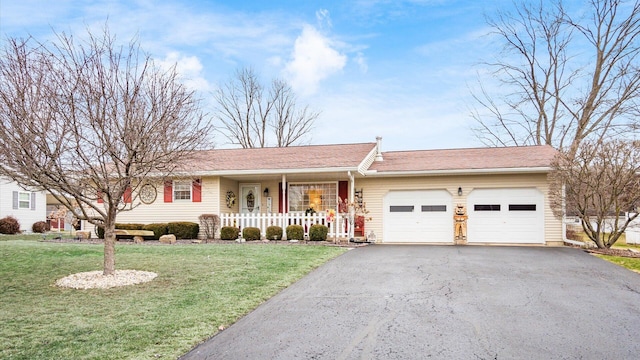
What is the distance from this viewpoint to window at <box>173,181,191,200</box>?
16602 mm

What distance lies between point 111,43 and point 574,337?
27.9ft

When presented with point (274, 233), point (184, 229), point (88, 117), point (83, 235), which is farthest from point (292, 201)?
point (88, 117)

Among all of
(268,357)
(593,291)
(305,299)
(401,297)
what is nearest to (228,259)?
(305,299)

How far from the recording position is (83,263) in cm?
948

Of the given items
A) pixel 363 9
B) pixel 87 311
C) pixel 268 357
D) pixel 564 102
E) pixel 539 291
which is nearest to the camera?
pixel 268 357

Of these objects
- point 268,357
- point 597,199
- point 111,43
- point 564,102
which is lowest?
point 268,357

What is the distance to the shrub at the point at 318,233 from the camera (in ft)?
47.6

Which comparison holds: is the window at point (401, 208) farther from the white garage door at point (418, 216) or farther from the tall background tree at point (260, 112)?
the tall background tree at point (260, 112)

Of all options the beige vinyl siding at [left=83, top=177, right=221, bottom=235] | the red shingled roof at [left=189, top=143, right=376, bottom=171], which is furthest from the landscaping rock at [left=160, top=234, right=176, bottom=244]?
the red shingled roof at [left=189, top=143, right=376, bottom=171]

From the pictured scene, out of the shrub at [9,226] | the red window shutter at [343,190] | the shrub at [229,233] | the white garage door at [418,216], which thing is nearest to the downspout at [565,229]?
the white garage door at [418,216]

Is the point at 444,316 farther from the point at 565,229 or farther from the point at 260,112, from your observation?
the point at 260,112

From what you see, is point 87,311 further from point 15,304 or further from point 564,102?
point 564,102

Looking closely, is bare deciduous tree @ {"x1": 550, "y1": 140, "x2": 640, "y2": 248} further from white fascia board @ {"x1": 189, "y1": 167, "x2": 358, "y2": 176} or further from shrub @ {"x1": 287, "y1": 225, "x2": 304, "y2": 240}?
shrub @ {"x1": 287, "y1": 225, "x2": 304, "y2": 240}

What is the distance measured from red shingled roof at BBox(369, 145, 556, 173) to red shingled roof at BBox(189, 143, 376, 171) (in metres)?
1.08
